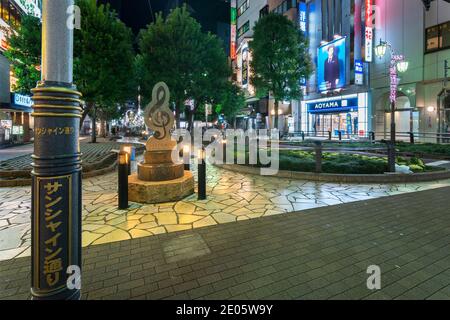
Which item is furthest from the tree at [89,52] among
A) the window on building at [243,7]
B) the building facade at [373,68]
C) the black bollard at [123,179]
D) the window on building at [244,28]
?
the window on building at [243,7]

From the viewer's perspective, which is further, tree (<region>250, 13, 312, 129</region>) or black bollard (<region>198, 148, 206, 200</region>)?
tree (<region>250, 13, 312, 129</region>)

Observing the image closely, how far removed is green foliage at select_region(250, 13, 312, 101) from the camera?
2475 centimetres

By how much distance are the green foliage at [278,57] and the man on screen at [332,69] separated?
A: 23.1 feet

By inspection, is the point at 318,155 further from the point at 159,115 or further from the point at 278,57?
the point at 278,57

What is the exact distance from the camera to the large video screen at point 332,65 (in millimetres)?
31062

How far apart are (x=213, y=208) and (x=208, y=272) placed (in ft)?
9.29

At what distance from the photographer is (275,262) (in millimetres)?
3570

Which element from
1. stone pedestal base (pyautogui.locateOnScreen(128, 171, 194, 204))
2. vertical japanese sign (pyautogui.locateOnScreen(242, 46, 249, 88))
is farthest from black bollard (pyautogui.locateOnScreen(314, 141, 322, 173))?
vertical japanese sign (pyautogui.locateOnScreen(242, 46, 249, 88))

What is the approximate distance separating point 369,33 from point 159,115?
27.8 meters

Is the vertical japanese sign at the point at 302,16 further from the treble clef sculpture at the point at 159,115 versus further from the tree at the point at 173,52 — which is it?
the treble clef sculpture at the point at 159,115

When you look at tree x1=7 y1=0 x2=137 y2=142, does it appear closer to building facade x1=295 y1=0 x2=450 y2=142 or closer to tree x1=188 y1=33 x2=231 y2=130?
tree x1=188 y1=33 x2=231 y2=130

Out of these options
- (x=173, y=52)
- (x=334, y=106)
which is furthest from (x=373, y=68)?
(x=173, y=52)

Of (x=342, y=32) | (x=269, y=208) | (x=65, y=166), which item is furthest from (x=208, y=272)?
(x=342, y=32)

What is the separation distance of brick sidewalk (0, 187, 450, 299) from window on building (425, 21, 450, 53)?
23.9m
